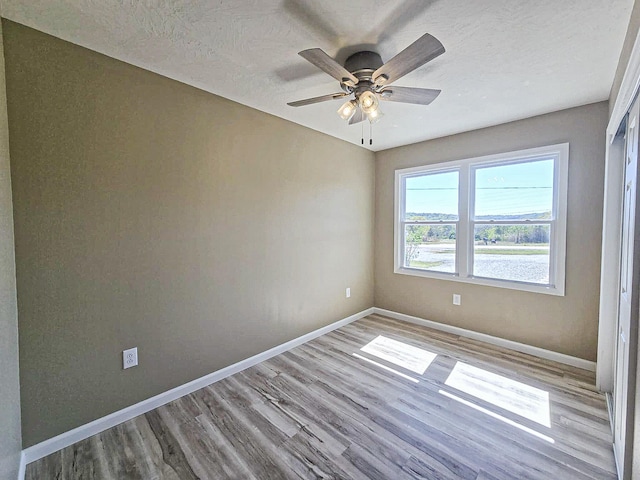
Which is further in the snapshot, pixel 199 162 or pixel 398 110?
pixel 398 110

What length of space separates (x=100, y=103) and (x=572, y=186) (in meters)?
3.86

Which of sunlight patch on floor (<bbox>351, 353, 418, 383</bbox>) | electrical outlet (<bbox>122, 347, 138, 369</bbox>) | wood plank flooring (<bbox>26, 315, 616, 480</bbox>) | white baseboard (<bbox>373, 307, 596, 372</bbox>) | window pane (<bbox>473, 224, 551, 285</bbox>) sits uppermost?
window pane (<bbox>473, 224, 551, 285</bbox>)

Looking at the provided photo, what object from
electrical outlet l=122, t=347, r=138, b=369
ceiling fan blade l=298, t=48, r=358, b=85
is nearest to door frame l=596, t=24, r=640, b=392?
ceiling fan blade l=298, t=48, r=358, b=85

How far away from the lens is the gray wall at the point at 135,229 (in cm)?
157

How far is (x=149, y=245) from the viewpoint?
6.53ft

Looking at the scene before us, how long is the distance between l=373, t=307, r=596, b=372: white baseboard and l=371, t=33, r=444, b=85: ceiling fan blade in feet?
9.50

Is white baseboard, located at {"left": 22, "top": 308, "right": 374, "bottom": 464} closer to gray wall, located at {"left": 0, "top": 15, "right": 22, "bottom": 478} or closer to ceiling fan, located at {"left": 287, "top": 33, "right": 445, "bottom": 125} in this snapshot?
gray wall, located at {"left": 0, "top": 15, "right": 22, "bottom": 478}

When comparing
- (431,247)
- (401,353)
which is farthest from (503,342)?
(431,247)

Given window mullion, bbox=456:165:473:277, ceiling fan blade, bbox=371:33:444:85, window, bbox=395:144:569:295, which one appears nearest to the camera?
ceiling fan blade, bbox=371:33:444:85

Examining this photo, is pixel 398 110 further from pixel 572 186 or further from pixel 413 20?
pixel 572 186

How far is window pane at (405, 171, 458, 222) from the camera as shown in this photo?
135 inches

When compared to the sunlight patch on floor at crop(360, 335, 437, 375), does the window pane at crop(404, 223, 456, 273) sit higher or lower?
higher

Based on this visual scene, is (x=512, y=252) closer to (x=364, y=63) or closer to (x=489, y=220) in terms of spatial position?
(x=489, y=220)

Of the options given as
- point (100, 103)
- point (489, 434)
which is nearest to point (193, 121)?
point (100, 103)
